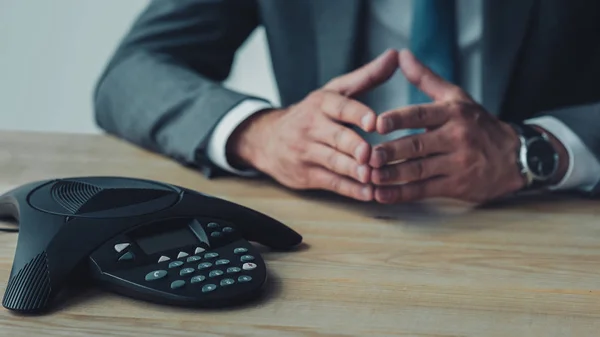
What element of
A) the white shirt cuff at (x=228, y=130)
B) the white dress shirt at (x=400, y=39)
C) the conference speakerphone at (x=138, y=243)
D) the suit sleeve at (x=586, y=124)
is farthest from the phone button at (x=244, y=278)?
the white dress shirt at (x=400, y=39)

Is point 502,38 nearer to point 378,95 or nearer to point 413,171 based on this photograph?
point 378,95

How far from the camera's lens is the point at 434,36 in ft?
4.15

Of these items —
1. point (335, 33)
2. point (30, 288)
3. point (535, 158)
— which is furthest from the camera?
point (335, 33)

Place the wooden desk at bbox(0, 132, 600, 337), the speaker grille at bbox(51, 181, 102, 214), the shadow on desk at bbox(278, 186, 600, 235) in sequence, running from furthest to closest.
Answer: the shadow on desk at bbox(278, 186, 600, 235) < the speaker grille at bbox(51, 181, 102, 214) < the wooden desk at bbox(0, 132, 600, 337)

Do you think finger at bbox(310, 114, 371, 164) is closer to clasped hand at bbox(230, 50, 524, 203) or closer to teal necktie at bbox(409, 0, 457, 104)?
clasped hand at bbox(230, 50, 524, 203)

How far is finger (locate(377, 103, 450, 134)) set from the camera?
3.01 ft

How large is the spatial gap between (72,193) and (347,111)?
0.37m

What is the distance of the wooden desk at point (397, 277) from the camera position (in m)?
0.59

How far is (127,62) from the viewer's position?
130 cm

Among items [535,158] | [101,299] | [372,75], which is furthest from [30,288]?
[535,158]

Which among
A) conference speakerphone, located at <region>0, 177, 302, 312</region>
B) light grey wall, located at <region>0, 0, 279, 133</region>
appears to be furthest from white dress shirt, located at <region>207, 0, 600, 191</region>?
light grey wall, located at <region>0, 0, 279, 133</region>

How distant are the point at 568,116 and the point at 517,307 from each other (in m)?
0.52

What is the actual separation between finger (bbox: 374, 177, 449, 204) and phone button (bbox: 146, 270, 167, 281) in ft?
1.19

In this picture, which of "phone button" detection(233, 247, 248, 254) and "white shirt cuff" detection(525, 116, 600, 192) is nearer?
"phone button" detection(233, 247, 248, 254)
